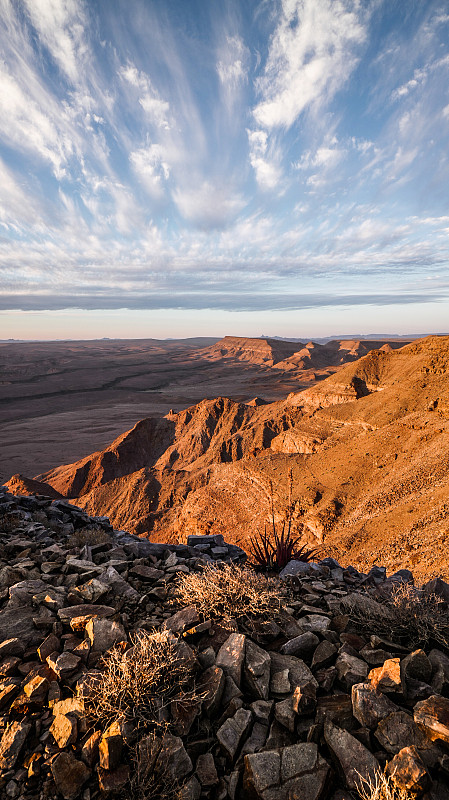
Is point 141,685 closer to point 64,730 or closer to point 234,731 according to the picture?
point 64,730

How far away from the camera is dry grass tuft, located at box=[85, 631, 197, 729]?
2.22m

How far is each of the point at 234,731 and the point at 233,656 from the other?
0.45m

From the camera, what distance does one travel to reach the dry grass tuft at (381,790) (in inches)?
68.8

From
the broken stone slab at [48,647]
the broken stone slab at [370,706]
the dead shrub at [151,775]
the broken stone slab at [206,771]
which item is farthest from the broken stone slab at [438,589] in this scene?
the broken stone slab at [48,647]

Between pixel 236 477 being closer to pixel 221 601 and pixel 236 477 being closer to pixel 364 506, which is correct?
pixel 364 506

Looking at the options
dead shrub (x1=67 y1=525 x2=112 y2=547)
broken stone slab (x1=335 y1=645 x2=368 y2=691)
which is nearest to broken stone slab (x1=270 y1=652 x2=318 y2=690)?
broken stone slab (x1=335 y1=645 x2=368 y2=691)

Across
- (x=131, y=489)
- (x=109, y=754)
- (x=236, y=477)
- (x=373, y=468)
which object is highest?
(x=109, y=754)

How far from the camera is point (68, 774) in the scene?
6.47ft

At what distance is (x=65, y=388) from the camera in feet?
288

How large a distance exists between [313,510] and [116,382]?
305 feet

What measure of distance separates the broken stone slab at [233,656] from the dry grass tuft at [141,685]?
0.25 metres

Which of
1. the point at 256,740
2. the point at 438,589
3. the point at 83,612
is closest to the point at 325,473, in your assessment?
the point at 438,589

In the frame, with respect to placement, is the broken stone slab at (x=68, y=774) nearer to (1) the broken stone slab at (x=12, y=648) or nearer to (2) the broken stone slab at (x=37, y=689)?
(2) the broken stone slab at (x=37, y=689)

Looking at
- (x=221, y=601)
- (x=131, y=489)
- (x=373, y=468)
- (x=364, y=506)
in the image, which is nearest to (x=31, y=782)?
(x=221, y=601)
